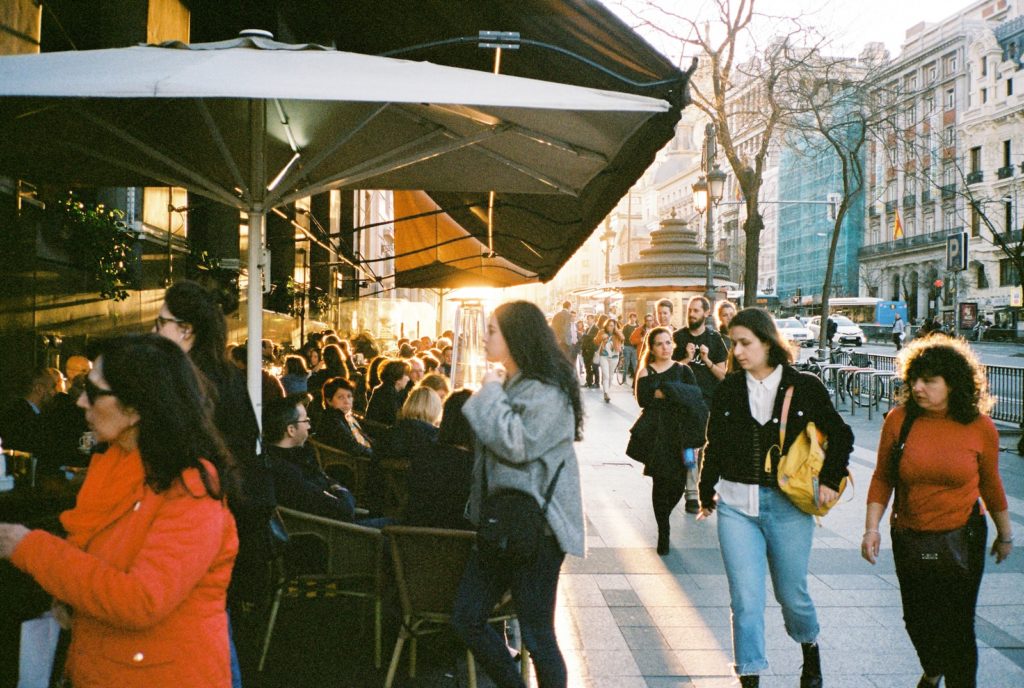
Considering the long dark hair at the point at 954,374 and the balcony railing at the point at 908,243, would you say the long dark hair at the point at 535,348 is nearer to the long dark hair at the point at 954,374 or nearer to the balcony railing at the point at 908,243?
the long dark hair at the point at 954,374

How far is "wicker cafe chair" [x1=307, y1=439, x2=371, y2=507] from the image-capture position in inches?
274

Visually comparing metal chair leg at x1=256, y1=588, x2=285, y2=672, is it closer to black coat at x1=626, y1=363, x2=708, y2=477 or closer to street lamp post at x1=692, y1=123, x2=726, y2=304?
black coat at x1=626, y1=363, x2=708, y2=477

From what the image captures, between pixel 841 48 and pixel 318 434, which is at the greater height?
pixel 841 48

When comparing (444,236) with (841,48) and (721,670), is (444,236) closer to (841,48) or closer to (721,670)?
(721,670)

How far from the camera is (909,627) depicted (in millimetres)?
4043

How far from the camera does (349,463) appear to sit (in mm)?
7004

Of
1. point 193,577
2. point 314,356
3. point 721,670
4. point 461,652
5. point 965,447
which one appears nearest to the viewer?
point 193,577

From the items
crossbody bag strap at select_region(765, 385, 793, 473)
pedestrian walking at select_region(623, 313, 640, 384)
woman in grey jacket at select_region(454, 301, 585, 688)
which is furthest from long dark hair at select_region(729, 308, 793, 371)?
pedestrian walking at select_region(623, 313, 640, 384)

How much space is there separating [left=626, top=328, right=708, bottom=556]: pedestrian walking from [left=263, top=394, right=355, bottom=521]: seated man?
2.75 meters

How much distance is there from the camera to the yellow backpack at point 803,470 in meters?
4.11

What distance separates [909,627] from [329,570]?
2911mm

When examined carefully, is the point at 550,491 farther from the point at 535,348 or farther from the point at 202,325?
the point at 202,325

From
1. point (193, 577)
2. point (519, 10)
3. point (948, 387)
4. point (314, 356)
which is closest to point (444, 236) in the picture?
point (314, 356)

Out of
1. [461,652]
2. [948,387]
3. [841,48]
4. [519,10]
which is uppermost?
[841,48]
